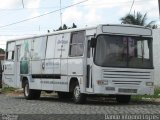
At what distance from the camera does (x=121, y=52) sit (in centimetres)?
2103

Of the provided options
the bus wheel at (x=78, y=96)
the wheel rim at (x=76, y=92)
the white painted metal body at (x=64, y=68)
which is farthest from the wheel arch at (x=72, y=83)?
the wheel rim at (x=76, y=92)

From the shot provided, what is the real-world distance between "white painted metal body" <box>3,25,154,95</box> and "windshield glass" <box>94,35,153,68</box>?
18 centimetres

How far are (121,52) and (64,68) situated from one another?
10.3ft

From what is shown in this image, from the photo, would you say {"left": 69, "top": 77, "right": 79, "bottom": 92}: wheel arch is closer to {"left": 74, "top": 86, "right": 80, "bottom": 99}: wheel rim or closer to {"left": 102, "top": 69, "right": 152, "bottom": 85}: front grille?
{"left": 74, "top": 86, "right": 80, "bottom": 99}: wheel rim

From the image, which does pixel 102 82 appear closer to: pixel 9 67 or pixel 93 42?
pixel 93 42

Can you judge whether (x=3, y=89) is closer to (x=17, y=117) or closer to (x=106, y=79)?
(x=106, y=79)

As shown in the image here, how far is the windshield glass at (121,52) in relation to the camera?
68.5 ft

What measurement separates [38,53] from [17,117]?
10953 millimetres

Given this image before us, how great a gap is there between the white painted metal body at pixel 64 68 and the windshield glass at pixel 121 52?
7.3 inches

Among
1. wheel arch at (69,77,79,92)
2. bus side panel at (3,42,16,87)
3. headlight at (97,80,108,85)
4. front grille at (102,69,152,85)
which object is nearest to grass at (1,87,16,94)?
bus side panel at (3,42,16,87)

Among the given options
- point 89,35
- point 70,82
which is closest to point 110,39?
point 89,35

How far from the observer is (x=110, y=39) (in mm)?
21016

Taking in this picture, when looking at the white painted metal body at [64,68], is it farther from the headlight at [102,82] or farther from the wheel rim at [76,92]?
the wheel rim at [76,92]

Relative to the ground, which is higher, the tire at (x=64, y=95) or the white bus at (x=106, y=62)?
the white bus at (x=106, y=62)
